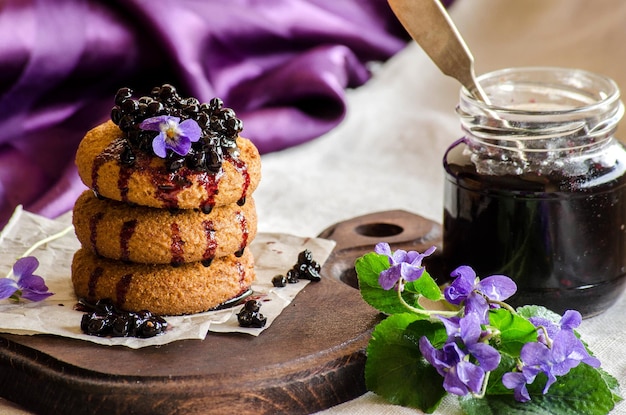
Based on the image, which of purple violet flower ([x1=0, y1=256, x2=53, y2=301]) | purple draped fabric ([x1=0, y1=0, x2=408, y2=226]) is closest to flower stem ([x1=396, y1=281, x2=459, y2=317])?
purple violet flower ([x1=0, y1=256, x2=53, y2=301])

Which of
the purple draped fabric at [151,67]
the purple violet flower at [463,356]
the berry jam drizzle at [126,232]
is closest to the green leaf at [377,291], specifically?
the purple violet flower at [463,356]

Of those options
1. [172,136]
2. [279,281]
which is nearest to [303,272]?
A: [279,281]

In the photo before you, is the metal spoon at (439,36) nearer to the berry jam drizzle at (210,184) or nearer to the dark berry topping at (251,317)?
the berry jam drizzle at (210,184)

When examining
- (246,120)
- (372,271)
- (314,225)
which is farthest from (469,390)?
(246,120)

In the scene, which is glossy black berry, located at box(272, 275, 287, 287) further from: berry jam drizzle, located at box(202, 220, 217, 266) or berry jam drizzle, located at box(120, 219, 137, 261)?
berry jam drizzle, located at box(120, 219, 137, 261)

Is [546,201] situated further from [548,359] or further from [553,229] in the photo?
[548,359]
